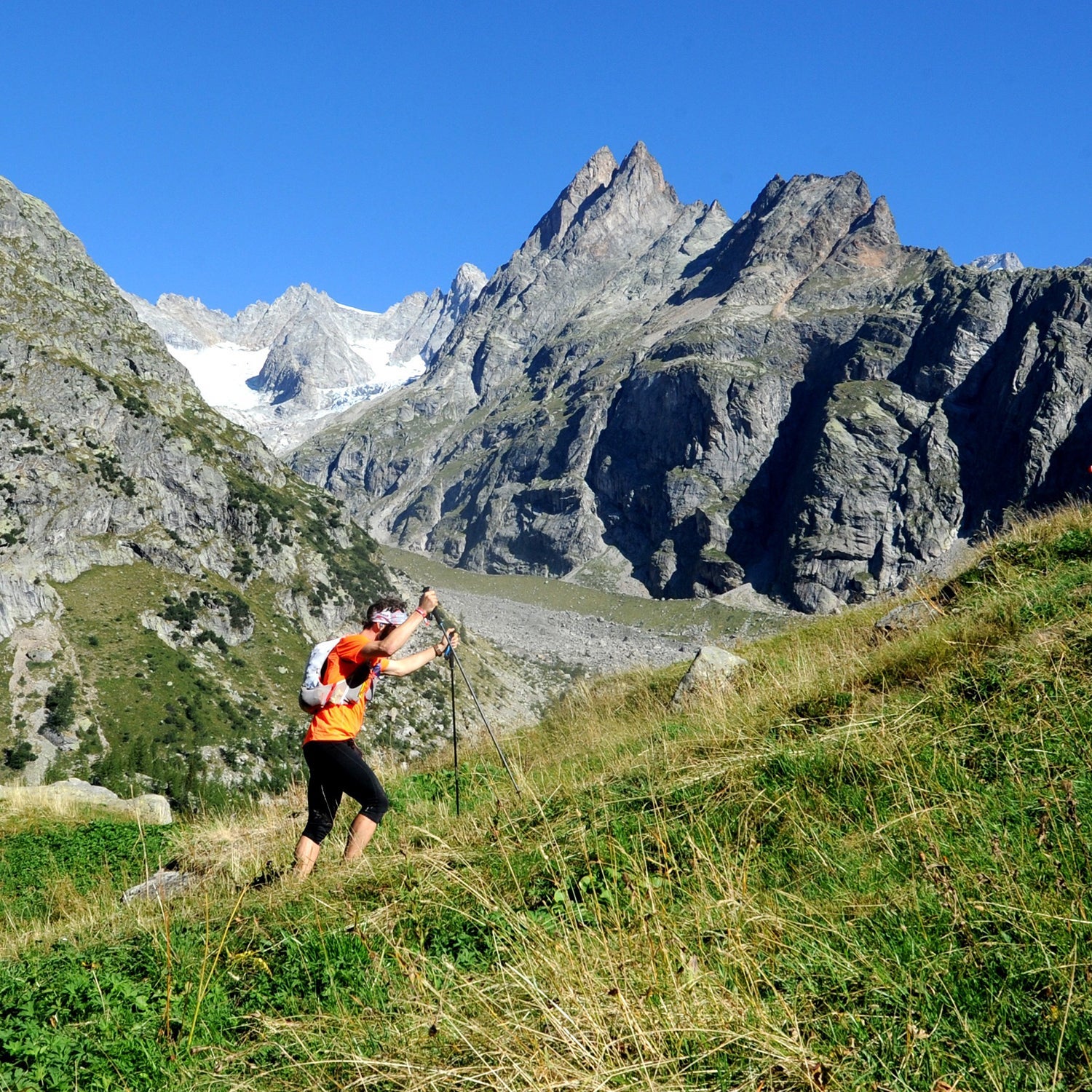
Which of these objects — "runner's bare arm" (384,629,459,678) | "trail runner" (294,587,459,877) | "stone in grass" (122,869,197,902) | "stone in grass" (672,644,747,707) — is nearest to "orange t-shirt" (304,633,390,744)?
"trail runner" (294,587,459,877)

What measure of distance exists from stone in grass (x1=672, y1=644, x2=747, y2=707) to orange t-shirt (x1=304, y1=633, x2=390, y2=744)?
205 inches

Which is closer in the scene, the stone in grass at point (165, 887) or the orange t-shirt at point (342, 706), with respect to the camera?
the orange t-shirt at point (342, 706)

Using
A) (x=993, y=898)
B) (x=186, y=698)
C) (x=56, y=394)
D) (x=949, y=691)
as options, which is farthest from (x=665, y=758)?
(x=56, y=394)

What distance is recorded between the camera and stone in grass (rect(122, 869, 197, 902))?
6.73 metres

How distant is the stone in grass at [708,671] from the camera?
432 inches

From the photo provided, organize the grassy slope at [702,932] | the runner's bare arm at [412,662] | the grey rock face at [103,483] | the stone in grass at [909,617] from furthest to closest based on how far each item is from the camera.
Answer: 1. the grey rock face at [103,483]
2. the stone in grass at [909,617]
3. the runner's bare arm at [412,662]
4. the grassy slope at [702,932]

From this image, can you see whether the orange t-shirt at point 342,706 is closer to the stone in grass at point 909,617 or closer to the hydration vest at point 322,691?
the hydration vest at point 322,691

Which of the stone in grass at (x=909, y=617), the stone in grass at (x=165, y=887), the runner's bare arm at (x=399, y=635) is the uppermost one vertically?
the stone in grass at (x=909, y=617)

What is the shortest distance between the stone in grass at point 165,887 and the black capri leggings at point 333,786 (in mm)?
1397

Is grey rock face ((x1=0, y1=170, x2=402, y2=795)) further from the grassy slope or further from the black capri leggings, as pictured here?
the grassy slope

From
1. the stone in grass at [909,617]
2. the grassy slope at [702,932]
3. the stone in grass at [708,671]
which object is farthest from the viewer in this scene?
the stone in grass at [708,671]

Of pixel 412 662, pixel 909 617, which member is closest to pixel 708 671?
pixel 909 617

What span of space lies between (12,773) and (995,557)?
113328 millimetres

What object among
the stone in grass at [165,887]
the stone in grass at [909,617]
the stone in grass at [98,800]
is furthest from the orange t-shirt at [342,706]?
the stone in grass at [98,800]
